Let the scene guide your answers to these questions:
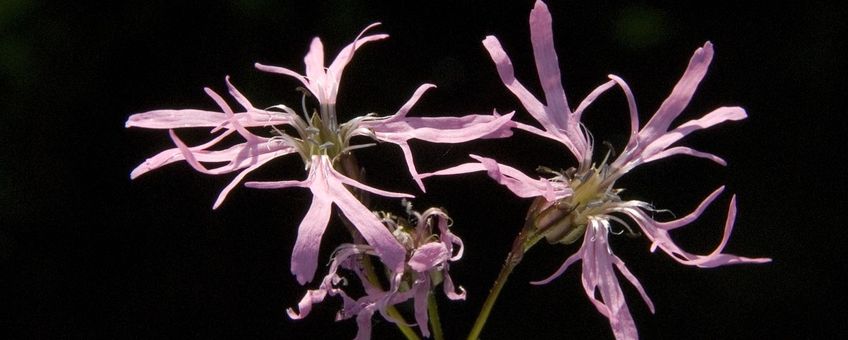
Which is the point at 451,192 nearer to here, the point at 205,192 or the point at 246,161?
the point at 205,192

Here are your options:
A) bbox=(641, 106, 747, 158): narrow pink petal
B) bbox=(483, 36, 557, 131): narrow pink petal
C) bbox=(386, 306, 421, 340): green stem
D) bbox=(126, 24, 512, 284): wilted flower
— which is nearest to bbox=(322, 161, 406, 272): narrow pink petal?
bbox=(126, 24, 512, 284): wilted flower

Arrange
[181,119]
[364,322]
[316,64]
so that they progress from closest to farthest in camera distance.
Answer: [364,322], [181,119], [316,64]

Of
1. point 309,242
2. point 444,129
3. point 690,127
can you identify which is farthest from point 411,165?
point 690,127

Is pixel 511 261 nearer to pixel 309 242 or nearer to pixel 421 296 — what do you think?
pixel 421 296

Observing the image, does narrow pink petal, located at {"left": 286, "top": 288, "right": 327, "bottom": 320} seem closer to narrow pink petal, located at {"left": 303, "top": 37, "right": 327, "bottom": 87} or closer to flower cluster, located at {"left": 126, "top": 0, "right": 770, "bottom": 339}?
flower cluster, located at {"left": 126, "top": 0, "right": 770, "bottom": 339}

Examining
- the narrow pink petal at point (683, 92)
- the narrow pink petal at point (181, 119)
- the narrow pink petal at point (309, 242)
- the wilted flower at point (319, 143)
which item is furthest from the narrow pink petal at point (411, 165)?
the narrow pink petal at point (683, 92)

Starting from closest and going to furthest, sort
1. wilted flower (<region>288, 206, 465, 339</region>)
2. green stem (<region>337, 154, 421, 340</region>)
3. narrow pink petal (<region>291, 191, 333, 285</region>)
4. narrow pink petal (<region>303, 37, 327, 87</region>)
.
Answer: narrow pink petal (<region>291, 191, 333, 285</region>)
wilted flower (<region>288, 206, 465, 339</region>)
green stem (<region>337, 154, 421, 340</region>)
narrow pink petal (<region>303, 37, 327, 87</region>)

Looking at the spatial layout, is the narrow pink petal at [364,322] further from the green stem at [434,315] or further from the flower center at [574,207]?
the flower center at [574,207]
